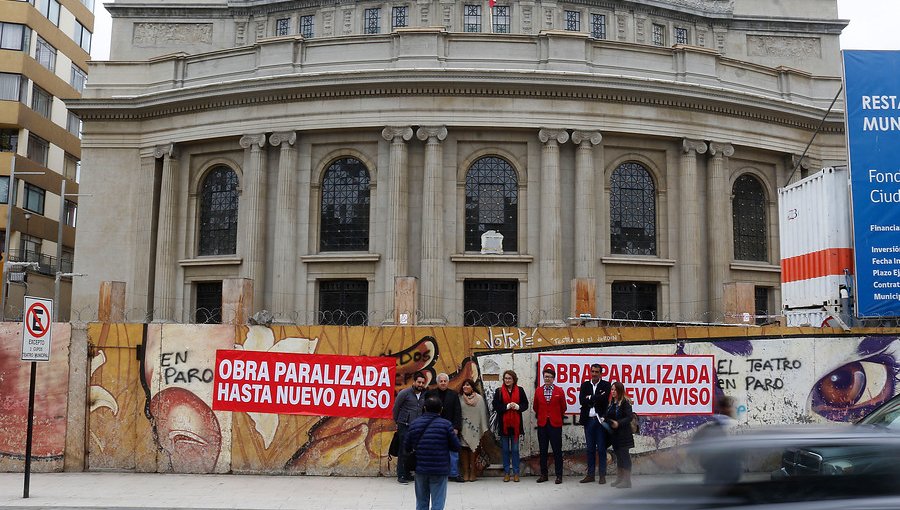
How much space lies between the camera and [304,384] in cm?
1459

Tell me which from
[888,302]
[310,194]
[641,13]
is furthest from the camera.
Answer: [641,13]

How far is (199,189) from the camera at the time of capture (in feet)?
107

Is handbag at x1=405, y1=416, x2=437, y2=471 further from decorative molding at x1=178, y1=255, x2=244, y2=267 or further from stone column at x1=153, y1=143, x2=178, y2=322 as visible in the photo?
stone column at x1=153, y1=143, x2=178, y2=322

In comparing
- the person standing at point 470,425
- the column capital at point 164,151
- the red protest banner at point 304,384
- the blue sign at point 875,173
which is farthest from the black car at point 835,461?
the column capital at point 164,151

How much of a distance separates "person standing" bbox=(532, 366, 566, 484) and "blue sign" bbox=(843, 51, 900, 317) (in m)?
7.35

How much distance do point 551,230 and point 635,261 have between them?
3.48 meters

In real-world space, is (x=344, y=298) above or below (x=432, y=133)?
below

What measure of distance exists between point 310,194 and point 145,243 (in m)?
7.31

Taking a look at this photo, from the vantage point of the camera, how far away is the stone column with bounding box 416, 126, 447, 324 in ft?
93.1

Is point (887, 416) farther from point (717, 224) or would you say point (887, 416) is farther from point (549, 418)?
point (717, 224)

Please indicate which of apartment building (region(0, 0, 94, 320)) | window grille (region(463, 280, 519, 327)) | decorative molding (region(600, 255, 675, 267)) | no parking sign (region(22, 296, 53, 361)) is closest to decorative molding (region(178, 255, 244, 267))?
window grille (region(463, 280, 519, 327))

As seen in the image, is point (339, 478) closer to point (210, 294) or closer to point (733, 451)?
point (733, 451)

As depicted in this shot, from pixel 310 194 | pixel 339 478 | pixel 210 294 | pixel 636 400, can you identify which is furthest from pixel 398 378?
pixel 210 294

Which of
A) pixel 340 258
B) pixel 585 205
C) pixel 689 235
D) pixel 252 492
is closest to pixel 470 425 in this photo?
pixel 252 492
